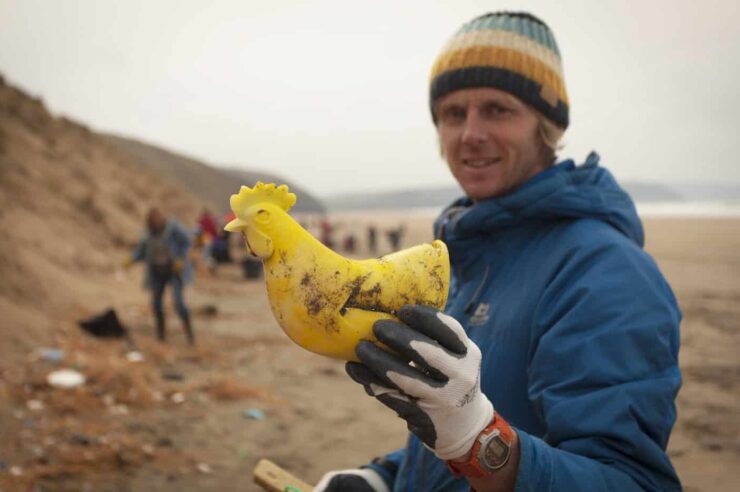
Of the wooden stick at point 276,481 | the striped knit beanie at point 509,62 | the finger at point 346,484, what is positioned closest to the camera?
the striped knit beanie at point 509,62

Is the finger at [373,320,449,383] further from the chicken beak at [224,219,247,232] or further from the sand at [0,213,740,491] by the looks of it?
the sand at [0,213,740,491]

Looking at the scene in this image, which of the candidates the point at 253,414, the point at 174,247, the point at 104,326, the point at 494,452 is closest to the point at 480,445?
the point at 494,452

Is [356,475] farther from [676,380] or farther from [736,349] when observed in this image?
[736,349]

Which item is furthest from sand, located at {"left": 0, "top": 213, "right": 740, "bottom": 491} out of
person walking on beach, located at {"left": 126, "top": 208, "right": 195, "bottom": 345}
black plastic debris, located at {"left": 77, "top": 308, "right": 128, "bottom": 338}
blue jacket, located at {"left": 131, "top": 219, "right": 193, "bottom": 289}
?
blue jacket, located at {"left": 131, "top": 219, "right": 193, "bottom": 289}

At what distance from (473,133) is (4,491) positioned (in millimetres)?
4662

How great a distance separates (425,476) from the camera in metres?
1.83

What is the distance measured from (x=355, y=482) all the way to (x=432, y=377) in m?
1.07

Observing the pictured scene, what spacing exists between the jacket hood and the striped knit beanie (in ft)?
0.97

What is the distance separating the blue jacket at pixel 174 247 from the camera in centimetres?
852

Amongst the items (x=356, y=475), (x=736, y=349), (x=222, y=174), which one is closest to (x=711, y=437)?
(x=736, y=349)

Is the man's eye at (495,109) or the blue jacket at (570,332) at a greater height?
the man's eye at (495,109)

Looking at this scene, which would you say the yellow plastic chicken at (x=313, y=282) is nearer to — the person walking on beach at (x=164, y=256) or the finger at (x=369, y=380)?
the finger at (x=369, y=380)

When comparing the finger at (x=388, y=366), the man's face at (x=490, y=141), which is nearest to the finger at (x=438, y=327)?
the finger at (x=388, y=366)

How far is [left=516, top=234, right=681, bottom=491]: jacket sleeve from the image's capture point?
4.27 feet
